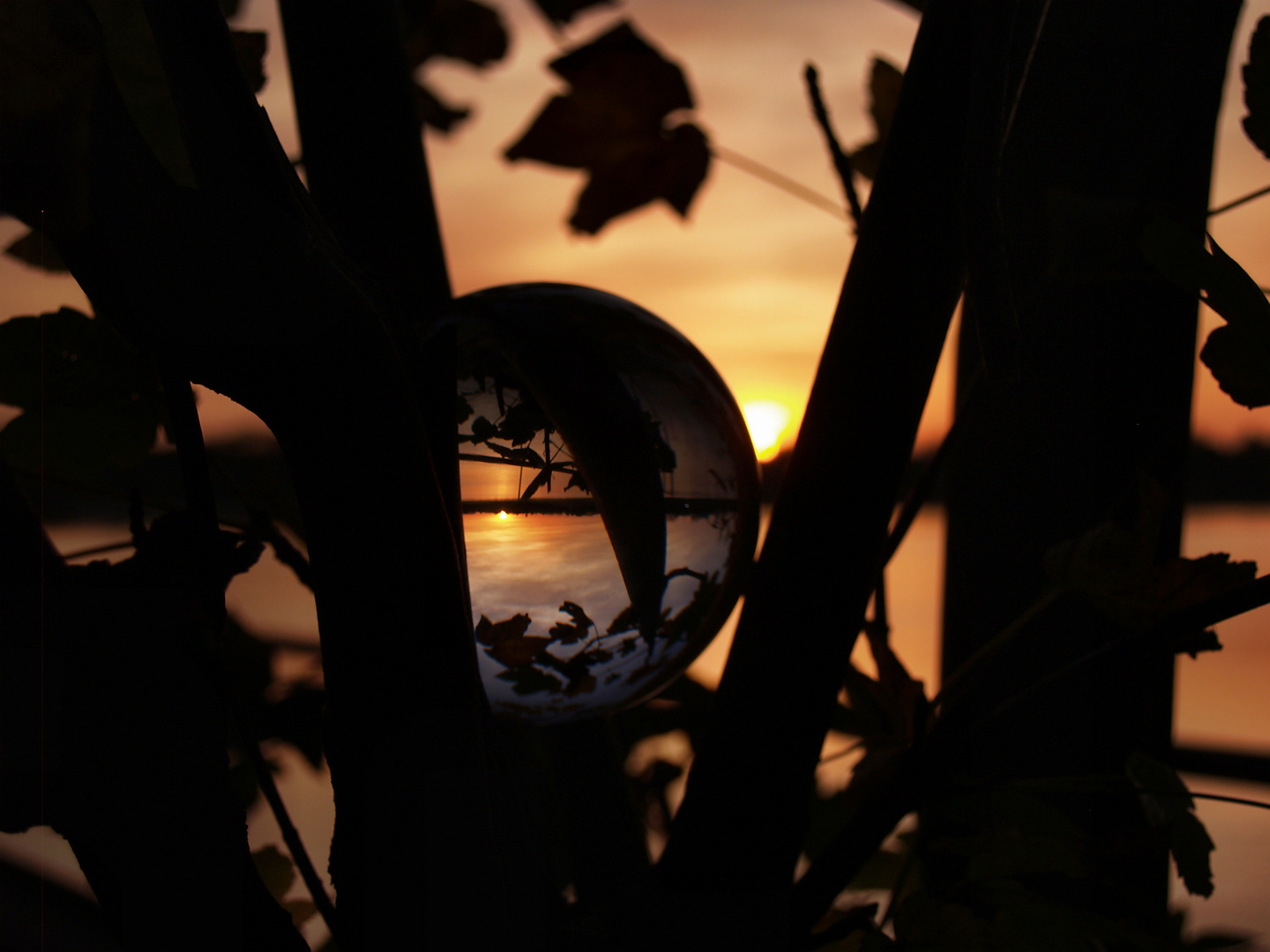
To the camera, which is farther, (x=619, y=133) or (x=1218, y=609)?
(x=619, y=133)

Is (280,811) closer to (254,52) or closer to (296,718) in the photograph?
(296,718)

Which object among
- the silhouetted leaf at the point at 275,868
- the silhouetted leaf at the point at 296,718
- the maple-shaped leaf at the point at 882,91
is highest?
the maple-shaped leaf at the point at 882,91

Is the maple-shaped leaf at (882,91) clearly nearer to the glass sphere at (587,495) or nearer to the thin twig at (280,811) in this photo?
the glass sphere at (587,495)

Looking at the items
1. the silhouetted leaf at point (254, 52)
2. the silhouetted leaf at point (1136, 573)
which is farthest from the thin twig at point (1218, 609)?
the silhouetted leaf at point (254, 52)

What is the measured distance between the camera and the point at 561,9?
1.82ft

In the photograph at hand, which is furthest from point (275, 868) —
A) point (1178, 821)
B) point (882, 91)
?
point (882, 91)

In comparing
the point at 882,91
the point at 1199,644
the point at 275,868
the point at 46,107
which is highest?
the point at 882,91

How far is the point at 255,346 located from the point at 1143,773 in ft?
1.51

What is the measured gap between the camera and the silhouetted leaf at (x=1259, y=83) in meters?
0.38

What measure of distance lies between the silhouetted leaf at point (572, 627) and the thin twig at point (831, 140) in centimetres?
22

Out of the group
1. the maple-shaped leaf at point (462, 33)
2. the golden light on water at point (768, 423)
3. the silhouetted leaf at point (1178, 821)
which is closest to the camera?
the silhouetted leaf at point (1178, 821)

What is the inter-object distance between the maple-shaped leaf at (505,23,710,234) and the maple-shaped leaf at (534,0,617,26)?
0.10 ft

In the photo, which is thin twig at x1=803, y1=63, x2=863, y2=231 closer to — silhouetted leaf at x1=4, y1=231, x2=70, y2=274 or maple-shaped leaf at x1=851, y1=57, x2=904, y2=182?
maple-shaped leaf at x1=851, y1=57, x2=904, y2=182

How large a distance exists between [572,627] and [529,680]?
34 millimetres
